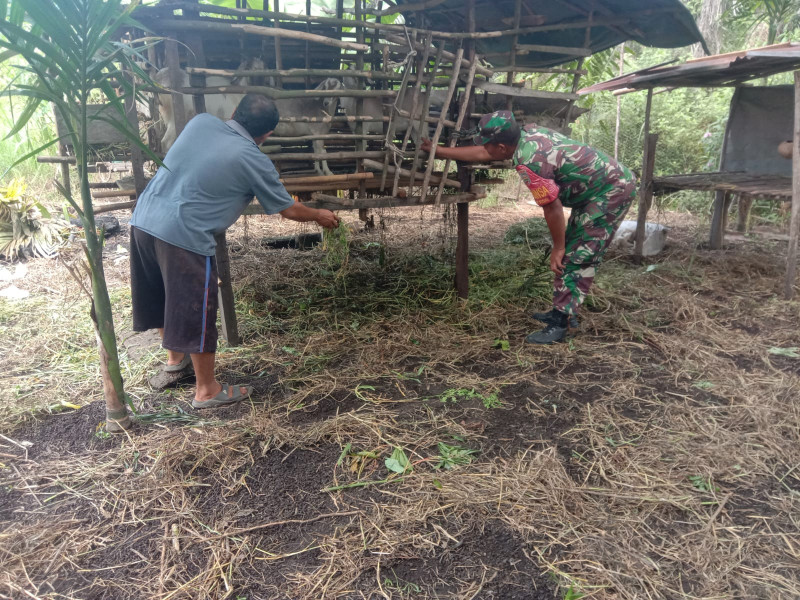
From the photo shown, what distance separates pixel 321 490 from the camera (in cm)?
245

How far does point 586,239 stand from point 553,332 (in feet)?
2.47

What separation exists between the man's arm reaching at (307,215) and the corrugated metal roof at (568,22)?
2.11 meters

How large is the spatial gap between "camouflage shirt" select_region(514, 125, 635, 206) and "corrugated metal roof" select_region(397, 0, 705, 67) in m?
1.08

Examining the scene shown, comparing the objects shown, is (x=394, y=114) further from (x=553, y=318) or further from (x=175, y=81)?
(x=553, y=318)

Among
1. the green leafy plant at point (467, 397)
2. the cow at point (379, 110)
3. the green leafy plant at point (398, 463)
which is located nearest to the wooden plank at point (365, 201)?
the cow at point (379, 110)

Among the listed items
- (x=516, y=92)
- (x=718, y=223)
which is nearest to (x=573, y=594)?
(x=516, y=92)

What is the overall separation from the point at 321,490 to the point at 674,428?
1.97 m

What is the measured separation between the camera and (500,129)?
360 centimetres

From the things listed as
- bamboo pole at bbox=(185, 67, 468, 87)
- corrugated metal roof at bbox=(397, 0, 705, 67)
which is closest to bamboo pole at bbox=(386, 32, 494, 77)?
bamboo pole at bbox=(185, 67, 468, 87)

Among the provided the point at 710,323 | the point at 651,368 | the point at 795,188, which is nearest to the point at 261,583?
the point at 651,368

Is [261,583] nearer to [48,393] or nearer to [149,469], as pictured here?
[149,469]

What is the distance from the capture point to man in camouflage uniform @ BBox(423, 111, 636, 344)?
11.9 ft

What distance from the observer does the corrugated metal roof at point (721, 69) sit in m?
4.64

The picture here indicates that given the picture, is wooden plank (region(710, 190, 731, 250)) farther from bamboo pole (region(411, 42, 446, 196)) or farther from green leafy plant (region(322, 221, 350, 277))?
green leafy plant (region(322, 221, 350, 277))
